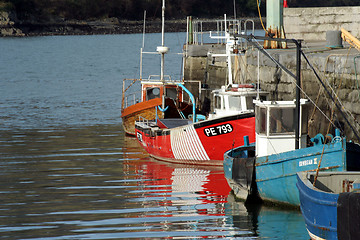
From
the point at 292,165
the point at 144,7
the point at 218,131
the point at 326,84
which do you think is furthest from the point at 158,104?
the point at 144,7

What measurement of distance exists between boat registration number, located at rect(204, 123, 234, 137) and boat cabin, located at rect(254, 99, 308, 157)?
3.46 m

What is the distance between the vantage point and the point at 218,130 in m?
17.4

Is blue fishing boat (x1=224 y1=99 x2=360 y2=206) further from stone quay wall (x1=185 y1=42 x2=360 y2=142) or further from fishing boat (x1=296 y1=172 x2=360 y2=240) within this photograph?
fishing boat (x1=296 y1=172 x2=360 y2=240)

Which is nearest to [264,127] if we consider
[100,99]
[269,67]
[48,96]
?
[269,67]

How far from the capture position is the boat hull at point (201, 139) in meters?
17.1

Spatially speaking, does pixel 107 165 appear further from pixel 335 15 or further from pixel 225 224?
pixel 335 15

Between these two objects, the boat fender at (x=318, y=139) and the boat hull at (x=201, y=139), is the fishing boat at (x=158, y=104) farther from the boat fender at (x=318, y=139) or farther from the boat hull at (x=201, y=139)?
the boat fender at (x=318, y=139)

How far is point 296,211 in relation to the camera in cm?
1289

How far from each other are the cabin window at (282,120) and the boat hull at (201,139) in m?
2.68

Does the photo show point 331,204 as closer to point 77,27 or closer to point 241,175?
point 241,175

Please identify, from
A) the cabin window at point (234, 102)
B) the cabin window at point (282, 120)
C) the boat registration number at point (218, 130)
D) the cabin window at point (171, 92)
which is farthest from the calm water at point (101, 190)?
the cabin window at point (171, 92)

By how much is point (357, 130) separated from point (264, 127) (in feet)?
7.28

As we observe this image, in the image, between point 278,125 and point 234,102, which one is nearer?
point 278,125

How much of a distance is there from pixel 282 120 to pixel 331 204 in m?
3.89
